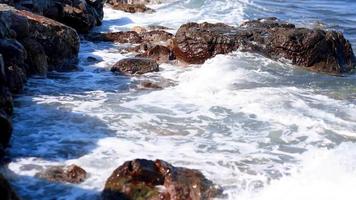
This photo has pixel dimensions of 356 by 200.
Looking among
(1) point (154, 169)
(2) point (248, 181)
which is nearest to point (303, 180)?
(2) point (248, 181)

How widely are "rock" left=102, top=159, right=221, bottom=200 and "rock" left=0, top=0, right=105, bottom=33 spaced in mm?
10398

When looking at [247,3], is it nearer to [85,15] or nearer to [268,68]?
[85,15]

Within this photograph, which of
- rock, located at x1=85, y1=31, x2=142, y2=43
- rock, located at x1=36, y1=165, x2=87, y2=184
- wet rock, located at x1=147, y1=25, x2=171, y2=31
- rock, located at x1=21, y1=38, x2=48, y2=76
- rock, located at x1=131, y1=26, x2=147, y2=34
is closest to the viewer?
rock, located at x1=36, y1=165, x2=87, y2=184

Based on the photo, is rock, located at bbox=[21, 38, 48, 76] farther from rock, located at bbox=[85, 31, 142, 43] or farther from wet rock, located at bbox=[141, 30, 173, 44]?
rock, located at bbox=[85, 31, 142, 43]

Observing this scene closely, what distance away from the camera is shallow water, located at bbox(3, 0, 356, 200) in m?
7.85

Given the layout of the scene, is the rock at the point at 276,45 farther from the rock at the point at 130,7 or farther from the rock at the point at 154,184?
the rock at the point at 130,7

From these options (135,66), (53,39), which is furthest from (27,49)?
(135,66)

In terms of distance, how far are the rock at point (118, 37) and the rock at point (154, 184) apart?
1109 centimetres

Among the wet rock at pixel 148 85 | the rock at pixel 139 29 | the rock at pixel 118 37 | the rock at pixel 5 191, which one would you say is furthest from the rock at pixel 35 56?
the rock at pixel 5 191

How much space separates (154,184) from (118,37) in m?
11.7

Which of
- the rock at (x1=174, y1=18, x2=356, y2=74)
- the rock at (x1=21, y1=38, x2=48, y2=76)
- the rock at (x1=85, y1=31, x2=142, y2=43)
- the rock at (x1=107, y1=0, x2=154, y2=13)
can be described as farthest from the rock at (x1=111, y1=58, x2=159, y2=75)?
the rock at (x1=107, y1=0, x2=154, y2=13)

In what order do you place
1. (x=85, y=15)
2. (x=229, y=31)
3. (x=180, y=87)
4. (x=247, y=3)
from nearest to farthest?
1. (x=180, y=87)
2. (x=229, y=31)
3. (x=85, y=15)
4. (x=247, y=3)

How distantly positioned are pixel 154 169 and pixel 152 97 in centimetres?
461

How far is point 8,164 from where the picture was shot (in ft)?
26.2
